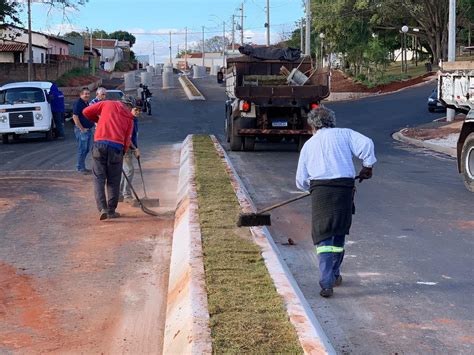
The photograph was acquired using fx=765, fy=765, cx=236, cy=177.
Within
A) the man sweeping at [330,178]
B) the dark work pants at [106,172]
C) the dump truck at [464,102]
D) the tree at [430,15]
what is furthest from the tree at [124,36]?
the man sweeping at [330,178]

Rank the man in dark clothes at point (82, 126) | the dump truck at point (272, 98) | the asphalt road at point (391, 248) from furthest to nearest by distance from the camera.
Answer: the dump truck at point (272, 98)
the man in dark clothes at point (82, 126)
the asphalt road at point (391, 248)

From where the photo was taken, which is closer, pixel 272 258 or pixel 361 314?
pixel 361 314

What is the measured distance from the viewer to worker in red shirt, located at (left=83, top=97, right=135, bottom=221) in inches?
405

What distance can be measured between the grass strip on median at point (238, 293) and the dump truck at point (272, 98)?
8555 mm

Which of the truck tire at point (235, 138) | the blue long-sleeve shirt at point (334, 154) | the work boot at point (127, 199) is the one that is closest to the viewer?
the blue long-sleeve shirt at point (334, 154)

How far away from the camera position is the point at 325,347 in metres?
5.00

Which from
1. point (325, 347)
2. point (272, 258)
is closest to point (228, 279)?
point (272, 258)

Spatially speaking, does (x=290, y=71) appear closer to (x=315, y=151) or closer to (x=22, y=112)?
(x=22, y=112)

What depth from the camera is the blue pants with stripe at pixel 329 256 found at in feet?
21.5

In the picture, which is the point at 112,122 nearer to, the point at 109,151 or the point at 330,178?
the point at 109,151

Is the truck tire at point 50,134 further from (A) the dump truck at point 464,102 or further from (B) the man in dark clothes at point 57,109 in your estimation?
(A) the dump truck at point 464,102

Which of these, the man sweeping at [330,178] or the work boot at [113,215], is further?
the work boot at [113,215]

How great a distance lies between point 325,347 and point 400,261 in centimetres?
318

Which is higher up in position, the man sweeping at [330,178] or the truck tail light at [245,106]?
the truck tail light at [245,106]
